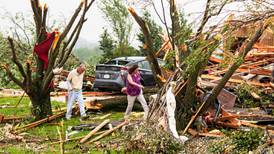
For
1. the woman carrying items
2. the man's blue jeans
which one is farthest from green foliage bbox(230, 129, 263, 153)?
the man's blue jeans

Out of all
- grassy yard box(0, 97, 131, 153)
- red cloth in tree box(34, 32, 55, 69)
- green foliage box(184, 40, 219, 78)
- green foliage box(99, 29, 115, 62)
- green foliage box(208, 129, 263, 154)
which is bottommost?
grassy yard box(0, 97, 131, 153)

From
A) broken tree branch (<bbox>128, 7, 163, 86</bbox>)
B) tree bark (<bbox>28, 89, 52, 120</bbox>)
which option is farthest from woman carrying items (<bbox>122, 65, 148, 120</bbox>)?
tree bark (<bbox>28, 89, 52, 120</bbox>)

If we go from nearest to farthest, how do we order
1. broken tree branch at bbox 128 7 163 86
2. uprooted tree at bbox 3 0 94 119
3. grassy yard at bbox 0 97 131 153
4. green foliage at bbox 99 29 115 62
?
1. grassy yard at bbox 0 97 131 153
2. broken tree branch at bbox 128 7 163 86
3. uprooted tree at bbox 3 0 94 119
4. green foliage at bbox 99 29 115 62

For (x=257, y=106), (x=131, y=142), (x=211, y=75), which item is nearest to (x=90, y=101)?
(x=211, y=75)

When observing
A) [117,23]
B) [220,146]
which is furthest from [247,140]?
[117,23]

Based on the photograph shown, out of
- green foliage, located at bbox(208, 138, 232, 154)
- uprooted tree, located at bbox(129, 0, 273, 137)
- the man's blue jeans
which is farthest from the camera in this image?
the man's blue jeans

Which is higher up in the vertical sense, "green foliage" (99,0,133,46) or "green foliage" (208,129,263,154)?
"green foliage" (99,0,133,46)

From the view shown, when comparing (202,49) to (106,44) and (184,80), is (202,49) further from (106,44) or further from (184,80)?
(106,44)

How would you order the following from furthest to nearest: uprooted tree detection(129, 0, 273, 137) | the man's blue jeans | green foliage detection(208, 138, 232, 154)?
the man's blue jeans < uprooted tree detection(129, 0, 273, 137) < green foliage detection(208, 138, 232, 154)

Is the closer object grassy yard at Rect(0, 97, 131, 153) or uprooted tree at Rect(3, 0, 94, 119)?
grassy yard at Rect(0, 97, 131, 153)

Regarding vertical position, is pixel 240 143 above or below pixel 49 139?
above

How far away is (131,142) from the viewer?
372 inches

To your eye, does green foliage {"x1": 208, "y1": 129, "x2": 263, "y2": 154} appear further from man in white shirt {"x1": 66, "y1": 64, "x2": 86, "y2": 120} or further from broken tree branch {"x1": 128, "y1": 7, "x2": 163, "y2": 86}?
man in white shirt {"x1": 66, "y1": 64, "x2": 86, "y2": 120}

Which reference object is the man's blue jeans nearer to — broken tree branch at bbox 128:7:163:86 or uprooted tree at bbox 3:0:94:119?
uprooted tree at bbox 3:0:94:119
